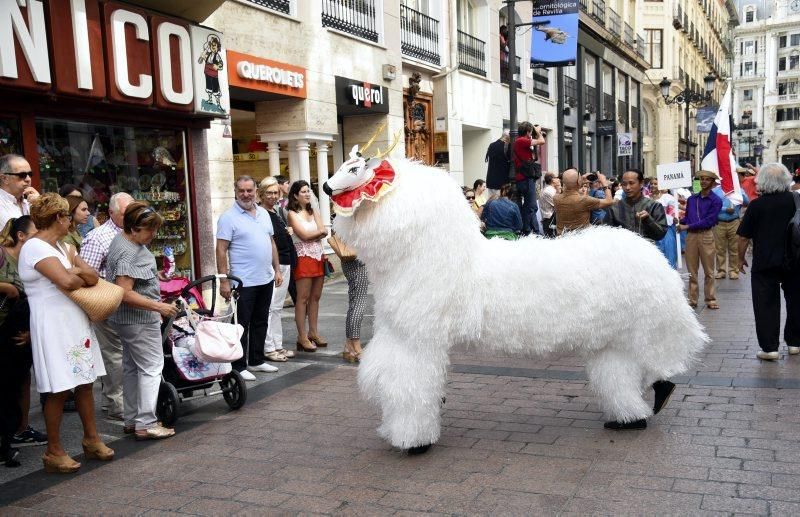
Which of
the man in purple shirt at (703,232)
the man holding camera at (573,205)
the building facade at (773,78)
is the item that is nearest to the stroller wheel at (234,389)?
the man holding camera at (573,205)

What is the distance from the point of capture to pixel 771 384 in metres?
5.99

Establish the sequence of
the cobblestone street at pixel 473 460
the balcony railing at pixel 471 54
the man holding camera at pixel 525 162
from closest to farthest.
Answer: the cobblestone street at pixel 473 460 < the man holding camera at pixel 525 162 < the balcony railing at pixel 471 54

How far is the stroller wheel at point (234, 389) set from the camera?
586 cm

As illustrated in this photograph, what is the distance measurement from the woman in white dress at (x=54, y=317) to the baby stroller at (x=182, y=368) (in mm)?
936

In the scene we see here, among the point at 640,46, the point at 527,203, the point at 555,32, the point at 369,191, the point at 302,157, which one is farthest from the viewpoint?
the point at 640,46

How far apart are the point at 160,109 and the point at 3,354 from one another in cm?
507

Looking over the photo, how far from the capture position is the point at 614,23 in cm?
3403

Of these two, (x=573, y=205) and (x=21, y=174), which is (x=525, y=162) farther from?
(x=21, y=174)

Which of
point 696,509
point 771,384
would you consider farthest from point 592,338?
point 771,384

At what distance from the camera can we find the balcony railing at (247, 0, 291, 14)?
1188 cm

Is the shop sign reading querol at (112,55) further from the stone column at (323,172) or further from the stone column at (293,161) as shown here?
the stone column at (323,172)

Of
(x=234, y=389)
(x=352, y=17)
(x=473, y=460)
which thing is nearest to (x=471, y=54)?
(x=352, y=17)

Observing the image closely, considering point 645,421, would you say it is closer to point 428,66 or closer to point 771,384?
point 771,384

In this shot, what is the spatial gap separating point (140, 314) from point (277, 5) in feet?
28.6
